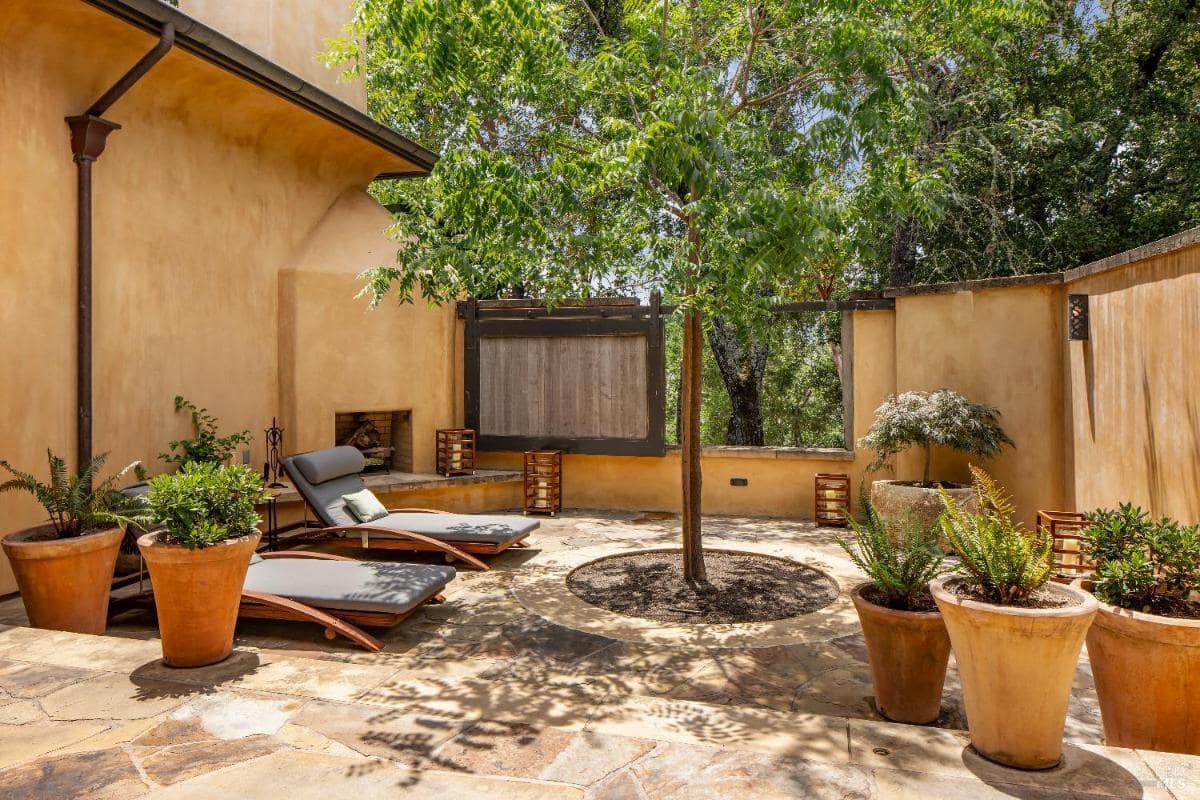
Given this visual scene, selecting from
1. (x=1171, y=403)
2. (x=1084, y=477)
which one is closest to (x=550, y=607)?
(x=1171, y=403)

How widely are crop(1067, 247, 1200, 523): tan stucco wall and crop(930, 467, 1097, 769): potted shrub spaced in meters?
2.39

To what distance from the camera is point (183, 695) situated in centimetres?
298

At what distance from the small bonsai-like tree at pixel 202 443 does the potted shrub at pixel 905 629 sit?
210 inches

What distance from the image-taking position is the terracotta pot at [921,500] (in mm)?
6363

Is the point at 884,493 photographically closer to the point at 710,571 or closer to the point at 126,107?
the point at 710,571

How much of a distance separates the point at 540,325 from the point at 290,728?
658 centimetres

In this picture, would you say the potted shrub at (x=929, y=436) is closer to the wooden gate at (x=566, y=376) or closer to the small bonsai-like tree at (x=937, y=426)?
the small bonsai-like tree at (x=937, y=426)

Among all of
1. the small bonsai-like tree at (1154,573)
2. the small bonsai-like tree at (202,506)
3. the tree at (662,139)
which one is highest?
the tree at (662,139)

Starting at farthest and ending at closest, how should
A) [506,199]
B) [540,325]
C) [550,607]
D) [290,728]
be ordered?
[540,325] < [550,607] < [506,199] < [290,728]

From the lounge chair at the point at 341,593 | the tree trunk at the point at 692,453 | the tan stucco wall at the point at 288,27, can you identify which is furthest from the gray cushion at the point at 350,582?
the tan stucco wall at the point at 288,27

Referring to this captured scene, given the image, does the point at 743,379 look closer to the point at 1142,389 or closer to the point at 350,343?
the point at 350,343

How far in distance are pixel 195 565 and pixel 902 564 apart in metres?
3.34

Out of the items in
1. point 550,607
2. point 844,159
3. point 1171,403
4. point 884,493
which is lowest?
point 550,607

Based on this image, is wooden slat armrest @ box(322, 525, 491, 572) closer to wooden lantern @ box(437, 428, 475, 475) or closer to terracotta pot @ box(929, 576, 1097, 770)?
wooden lantern @ box(437, 428, 475, 475)
